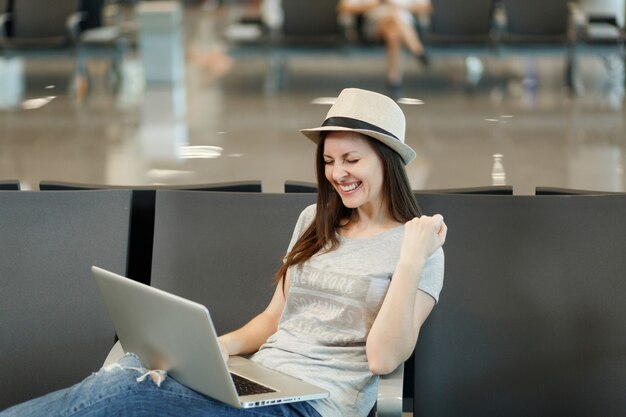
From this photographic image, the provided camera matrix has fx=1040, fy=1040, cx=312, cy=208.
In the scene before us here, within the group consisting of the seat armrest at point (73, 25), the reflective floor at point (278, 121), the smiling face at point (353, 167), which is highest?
the seat armrest at point (73, 25)

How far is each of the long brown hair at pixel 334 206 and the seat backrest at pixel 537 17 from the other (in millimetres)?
5746

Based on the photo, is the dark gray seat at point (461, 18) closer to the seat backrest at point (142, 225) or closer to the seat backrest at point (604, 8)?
the seat backrest at point (604, 8)

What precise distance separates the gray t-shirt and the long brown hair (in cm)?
3

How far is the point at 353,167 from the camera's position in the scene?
8.16 feet

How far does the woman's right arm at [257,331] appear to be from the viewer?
2.59m

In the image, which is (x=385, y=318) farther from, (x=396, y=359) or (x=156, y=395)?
(x=156, y=395)

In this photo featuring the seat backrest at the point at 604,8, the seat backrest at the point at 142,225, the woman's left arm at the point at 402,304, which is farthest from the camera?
the seat backrest at the point at 604,8

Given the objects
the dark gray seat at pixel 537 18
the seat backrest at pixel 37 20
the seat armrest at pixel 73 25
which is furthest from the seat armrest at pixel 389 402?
the seat backrest at pixel 37 20

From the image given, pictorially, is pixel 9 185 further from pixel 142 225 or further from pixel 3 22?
pixel 3 22

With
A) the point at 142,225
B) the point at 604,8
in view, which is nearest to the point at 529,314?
the point at 142,225

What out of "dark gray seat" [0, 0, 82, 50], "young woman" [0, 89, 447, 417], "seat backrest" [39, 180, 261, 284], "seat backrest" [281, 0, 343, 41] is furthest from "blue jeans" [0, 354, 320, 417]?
"dark gray seat" [0, 0, 82, 50]

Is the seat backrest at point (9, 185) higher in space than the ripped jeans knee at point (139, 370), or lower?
higher

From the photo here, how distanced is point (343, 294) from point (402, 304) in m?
0.21

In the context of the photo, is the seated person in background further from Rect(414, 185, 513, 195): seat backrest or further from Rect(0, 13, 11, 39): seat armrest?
Rect(414, 185, 513, 195): seat backrest
